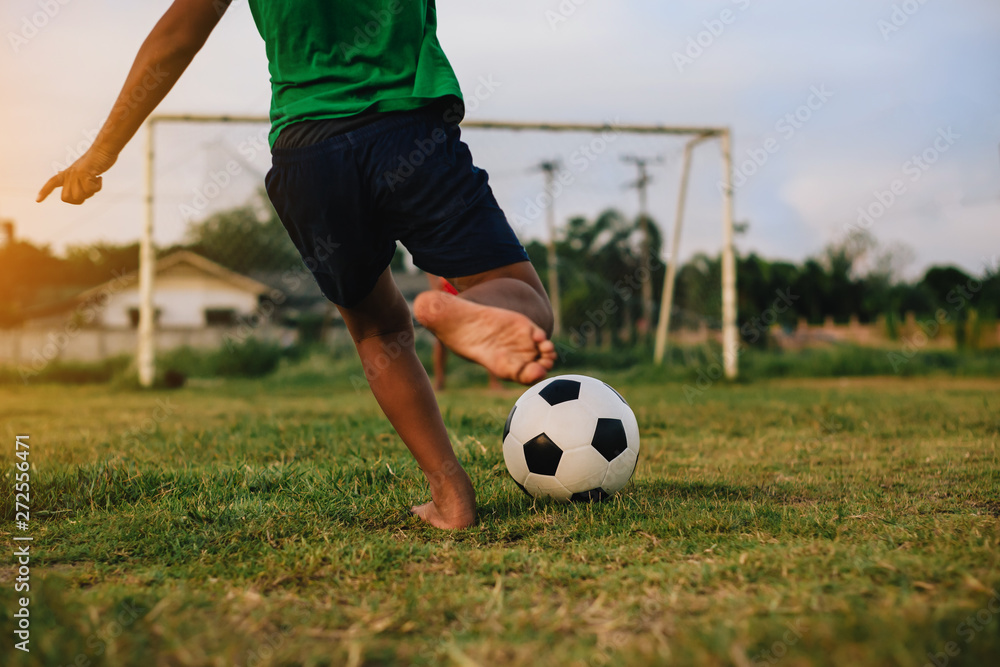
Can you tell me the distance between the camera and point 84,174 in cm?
194

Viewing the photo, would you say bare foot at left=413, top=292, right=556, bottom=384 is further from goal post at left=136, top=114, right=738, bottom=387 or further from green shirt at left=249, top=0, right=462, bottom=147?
goal post at left=136, top=114, right=738, bottom=387

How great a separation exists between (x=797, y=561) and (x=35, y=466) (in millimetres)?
2774

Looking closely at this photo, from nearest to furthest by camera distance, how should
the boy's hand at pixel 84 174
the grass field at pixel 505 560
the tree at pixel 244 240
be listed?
→ the grass field at pixel 505 560 < the boy's hand at pixel 84 174 < the tree at pixel 244 240

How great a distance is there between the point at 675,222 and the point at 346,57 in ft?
29.1

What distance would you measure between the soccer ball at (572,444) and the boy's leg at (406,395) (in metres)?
0.37

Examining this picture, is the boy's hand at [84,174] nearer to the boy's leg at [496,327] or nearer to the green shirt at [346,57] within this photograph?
the green shirt at [346,57]

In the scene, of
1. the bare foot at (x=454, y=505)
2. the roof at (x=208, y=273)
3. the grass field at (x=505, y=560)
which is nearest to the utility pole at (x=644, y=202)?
the grass field at (x=505, y=560)

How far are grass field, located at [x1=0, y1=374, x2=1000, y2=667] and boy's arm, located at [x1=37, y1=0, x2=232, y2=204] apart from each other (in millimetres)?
1079

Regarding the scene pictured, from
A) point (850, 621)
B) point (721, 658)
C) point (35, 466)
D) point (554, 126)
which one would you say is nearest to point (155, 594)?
point (721, 658)

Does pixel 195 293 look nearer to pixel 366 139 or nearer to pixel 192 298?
pixel 192 298

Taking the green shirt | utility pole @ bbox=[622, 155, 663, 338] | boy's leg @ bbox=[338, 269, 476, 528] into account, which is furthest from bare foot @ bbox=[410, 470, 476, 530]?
utility pole @ bbox=[622, 155, 663, 338]

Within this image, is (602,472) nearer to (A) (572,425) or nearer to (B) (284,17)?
(A) (572,425)

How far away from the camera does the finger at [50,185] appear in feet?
6.47

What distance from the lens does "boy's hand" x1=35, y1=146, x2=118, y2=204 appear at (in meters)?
1.93
